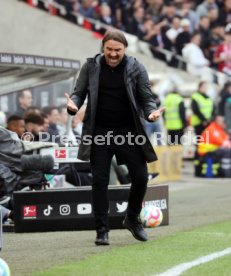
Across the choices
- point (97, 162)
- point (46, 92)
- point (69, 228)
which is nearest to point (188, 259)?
point (97, 162)

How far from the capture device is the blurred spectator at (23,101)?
648 inches

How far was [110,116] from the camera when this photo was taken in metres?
10.5

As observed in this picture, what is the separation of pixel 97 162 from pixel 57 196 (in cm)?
194

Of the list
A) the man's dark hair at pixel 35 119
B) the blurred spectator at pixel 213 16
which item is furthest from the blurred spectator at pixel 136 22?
the man's dark hair at pixel 35 119

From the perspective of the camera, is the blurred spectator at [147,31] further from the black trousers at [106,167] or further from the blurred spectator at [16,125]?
the black trousers at [106,167]

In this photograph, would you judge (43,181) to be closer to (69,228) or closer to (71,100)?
(69,228)

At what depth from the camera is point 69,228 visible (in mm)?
12336

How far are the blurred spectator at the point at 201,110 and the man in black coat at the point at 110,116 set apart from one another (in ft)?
44.6

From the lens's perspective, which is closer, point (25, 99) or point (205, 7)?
point (25, 99)

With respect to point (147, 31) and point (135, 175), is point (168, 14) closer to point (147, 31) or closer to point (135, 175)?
point (147, 31)

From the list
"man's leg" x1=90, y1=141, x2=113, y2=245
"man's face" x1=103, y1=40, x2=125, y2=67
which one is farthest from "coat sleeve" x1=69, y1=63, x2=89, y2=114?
"man's leg" x1=90, y1=141, x2=113, y2=245

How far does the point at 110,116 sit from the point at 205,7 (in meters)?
23.3

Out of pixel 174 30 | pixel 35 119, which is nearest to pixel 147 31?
pixel 174 30

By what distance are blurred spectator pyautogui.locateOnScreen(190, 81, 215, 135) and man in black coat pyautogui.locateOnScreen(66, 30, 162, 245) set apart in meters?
13.6
